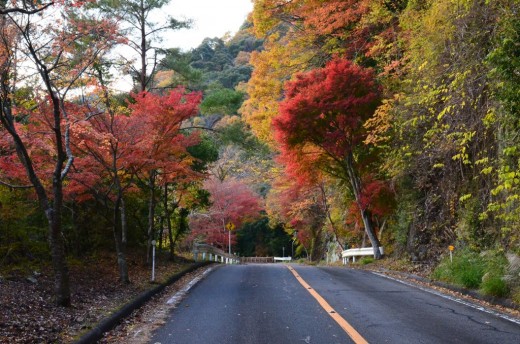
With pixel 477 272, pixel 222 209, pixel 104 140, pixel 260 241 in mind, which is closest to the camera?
pixel 477 272

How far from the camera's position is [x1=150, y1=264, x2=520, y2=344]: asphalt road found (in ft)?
17.6

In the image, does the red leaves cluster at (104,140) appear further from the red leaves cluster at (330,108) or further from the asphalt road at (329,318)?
the red leaves cluster at (330,108)

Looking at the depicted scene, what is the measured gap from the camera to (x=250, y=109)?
2417 centimetres

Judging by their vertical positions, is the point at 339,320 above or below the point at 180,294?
above

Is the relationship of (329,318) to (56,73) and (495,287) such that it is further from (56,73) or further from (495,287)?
(56,73)

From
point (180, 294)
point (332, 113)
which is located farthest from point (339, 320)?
point (332, 113)

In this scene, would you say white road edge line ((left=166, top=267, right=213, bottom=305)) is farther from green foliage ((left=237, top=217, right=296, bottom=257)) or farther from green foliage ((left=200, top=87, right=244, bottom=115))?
green foliage ((left=237, top=217, right=296, bottom=257))

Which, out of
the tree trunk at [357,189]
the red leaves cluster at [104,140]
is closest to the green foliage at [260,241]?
the tree trunk at [357,189]

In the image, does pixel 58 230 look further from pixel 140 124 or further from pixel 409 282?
pixel 409 282

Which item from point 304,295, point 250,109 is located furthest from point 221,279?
point 250,109

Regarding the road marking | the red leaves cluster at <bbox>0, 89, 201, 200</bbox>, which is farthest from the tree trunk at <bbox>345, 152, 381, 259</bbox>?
the road marking

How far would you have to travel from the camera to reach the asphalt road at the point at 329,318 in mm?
5359

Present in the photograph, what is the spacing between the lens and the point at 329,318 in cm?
636

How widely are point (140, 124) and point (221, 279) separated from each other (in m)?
4.84
